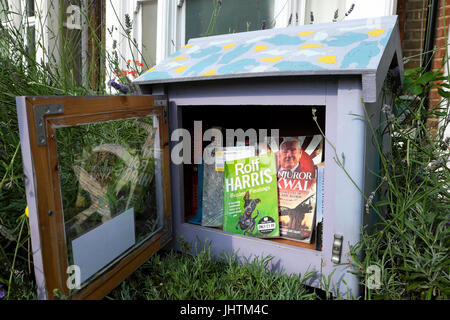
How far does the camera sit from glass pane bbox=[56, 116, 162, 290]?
82cm

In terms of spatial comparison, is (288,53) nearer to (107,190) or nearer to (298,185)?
(298,185)

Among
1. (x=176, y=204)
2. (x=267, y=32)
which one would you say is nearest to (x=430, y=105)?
(x=267, y=32)

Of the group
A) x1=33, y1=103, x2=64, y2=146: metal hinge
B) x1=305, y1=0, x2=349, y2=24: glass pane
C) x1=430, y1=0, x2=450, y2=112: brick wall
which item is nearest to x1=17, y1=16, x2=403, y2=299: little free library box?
x1=33, y1=103, x2=64, y2=146: metal hinge

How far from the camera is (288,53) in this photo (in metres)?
1.00

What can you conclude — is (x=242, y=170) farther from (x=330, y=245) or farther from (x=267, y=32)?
(x=267, y=32)

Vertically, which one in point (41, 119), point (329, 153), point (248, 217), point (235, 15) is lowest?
point (248, 217)

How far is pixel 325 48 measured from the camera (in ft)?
3.18

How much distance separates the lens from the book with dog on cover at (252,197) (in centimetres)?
121

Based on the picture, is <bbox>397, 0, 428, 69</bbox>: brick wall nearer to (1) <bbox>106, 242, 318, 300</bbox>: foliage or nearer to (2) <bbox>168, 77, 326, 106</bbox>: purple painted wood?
(2) <bbox>168, 77, 326, 106</bbox>: purple painted wood

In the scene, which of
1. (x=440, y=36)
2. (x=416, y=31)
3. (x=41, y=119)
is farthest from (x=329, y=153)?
(x=416, y=31)

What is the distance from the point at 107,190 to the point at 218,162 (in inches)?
19.6

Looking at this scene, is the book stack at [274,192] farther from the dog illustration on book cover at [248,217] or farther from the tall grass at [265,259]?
the tall grass at [265,259]

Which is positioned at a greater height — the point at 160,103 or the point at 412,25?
the point at 412,25

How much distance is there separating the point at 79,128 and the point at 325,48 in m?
0.87
